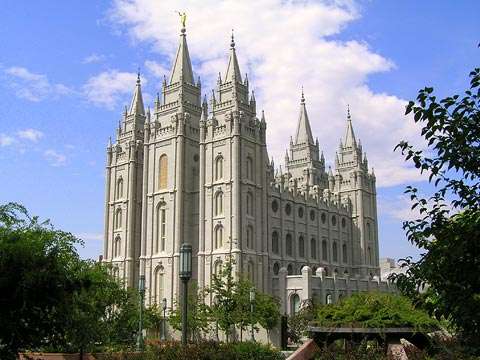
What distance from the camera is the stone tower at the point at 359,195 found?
74.1 meters

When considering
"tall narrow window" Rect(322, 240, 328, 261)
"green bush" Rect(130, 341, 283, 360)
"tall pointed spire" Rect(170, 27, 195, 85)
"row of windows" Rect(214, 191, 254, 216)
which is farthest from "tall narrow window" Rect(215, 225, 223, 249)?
"green bush" Rect(130, 341, 283, 360)

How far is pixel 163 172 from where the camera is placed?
A: 5959 centimetres

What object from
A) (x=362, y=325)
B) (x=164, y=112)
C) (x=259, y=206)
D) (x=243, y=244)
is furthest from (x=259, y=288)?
(x=362, y=325)

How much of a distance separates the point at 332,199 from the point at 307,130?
1249 cm

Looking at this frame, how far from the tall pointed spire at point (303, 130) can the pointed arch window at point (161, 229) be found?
2955 cm

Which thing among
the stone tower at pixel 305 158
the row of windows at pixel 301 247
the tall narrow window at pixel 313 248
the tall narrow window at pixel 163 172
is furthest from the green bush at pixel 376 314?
the stone tower at pixel 305 158

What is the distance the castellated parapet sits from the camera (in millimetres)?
54062

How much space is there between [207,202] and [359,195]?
2803cm

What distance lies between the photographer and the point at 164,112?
6147cm

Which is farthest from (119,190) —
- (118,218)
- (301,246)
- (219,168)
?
(301,246)

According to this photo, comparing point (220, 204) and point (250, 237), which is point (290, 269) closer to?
point (250, 237)

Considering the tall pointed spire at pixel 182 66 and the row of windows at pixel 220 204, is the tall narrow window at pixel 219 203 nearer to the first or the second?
the row of windows at pixel 220 204

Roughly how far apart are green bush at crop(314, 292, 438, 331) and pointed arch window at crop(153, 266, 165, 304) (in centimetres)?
4527

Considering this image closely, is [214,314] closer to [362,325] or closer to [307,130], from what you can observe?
[362,325]
